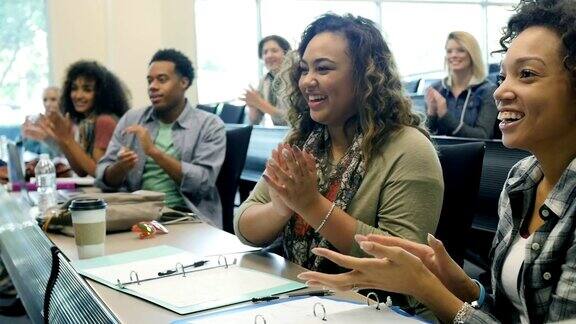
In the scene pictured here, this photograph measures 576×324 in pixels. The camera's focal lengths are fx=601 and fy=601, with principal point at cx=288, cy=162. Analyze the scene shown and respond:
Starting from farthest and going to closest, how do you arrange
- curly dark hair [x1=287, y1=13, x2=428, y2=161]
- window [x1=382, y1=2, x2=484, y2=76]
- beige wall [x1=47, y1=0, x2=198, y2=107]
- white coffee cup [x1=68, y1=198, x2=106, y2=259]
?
window [x1=382, y1=2, x2=484, y2=76]
beige wall [x1=47, y1=0, x2=198, y2=107]
curly dark hair [x1=287, y1=13, x2=428, y2=161]
white coffee cup [x1=68, y1=198, x2=106, y2=259]

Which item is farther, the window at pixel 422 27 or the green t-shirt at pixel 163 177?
the window at pixel 422 27

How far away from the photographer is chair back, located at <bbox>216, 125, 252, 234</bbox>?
2623mm

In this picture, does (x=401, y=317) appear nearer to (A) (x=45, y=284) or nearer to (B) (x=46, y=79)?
(A) (x=45, y=284)

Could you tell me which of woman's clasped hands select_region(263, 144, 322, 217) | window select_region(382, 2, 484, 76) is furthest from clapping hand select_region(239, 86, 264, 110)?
window select_region(382, 2, 484, 76)

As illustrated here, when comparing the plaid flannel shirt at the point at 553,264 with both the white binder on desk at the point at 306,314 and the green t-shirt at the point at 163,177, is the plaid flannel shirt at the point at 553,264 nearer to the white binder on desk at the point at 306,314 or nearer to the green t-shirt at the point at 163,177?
the white binder on desk at the point at 306,314

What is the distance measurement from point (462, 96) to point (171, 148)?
1.79 m

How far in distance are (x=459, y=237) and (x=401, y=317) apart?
0.62 metres

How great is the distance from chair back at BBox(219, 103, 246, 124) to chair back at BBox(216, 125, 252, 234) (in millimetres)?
1951

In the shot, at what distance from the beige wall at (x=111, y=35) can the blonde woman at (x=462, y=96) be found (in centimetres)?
277

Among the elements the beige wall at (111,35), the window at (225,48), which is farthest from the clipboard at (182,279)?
the window at (225,48)

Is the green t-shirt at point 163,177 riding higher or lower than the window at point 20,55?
lower

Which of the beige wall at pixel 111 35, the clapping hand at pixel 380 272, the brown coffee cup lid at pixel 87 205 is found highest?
the beige wall at pixel 111 35

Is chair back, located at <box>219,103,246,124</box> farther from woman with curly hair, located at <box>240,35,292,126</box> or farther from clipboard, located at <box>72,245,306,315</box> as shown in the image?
clipboard, located at <box>72,245,306,315</box>

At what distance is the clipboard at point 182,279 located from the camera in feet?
3.69
